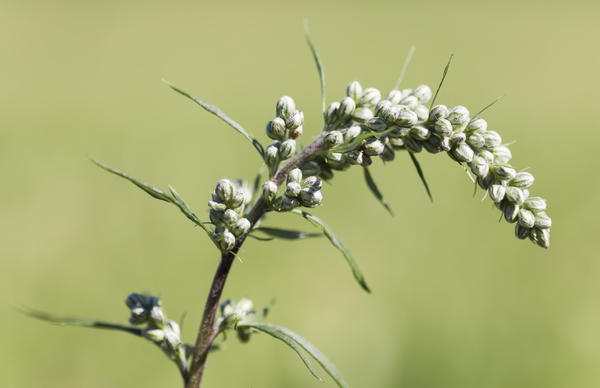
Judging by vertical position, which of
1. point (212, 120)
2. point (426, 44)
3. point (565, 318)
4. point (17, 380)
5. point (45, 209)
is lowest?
point (17, 380)

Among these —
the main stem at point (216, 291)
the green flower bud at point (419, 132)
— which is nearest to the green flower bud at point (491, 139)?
the green flower bud at point (419, 132)

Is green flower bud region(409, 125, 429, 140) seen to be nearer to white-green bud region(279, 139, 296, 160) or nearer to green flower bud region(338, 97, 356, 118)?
green flower bud region(338, 97, 356, 118)

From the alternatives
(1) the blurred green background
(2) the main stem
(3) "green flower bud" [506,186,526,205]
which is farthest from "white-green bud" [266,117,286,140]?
(1) the blurred green background

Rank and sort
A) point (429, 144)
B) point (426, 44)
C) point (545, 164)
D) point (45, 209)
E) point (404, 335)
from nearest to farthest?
point (429, 144) → point (404, 335) → point (45, 209) → point (545, 164) → point (426, 44)

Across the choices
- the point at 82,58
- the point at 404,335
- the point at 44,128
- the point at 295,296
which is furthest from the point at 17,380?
the point at 82,58

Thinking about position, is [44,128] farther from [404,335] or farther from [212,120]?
[404,335]

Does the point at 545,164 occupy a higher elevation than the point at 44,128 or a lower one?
higher

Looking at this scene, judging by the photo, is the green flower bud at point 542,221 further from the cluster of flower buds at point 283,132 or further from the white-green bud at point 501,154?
the cluster of flower buds at point 283,132

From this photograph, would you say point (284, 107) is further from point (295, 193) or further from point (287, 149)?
point (295, 193)
